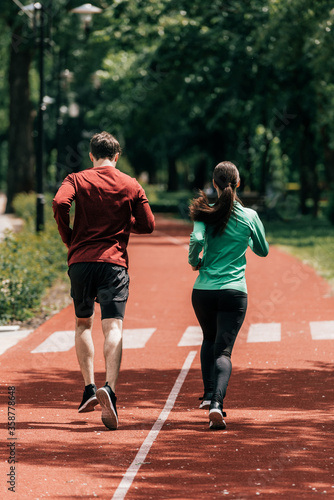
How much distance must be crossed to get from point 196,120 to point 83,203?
37478 millimetres

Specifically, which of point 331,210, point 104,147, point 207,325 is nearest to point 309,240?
point 331,210

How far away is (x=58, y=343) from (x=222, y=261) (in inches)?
181

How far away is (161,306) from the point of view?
14.7m

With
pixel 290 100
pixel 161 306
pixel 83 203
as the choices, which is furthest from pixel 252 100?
pixel 83 203

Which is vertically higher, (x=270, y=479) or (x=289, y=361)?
(x=270, y=479)

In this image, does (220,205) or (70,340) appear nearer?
(220,205)

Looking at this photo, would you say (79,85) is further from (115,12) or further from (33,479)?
(33,479)

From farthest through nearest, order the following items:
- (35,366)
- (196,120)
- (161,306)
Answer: (196,120) < (161,306) < (35,366)

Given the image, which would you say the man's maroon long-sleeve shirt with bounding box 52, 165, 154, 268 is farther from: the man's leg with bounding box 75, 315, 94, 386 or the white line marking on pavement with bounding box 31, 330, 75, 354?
the white line marking on pavement with bounding box 31, 330, 75, 354

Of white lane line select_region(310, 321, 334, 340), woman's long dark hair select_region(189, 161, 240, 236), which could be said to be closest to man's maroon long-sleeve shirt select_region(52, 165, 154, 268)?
woman's long dark hair select_region(189, 161, 240, 236)

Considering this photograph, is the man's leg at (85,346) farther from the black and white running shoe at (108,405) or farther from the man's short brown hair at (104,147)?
the man's short brown hair at (104,147)

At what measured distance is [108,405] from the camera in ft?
21.3

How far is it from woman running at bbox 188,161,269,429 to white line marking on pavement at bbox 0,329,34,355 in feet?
13.4

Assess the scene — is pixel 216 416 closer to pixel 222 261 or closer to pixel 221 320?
pixel 221 320
